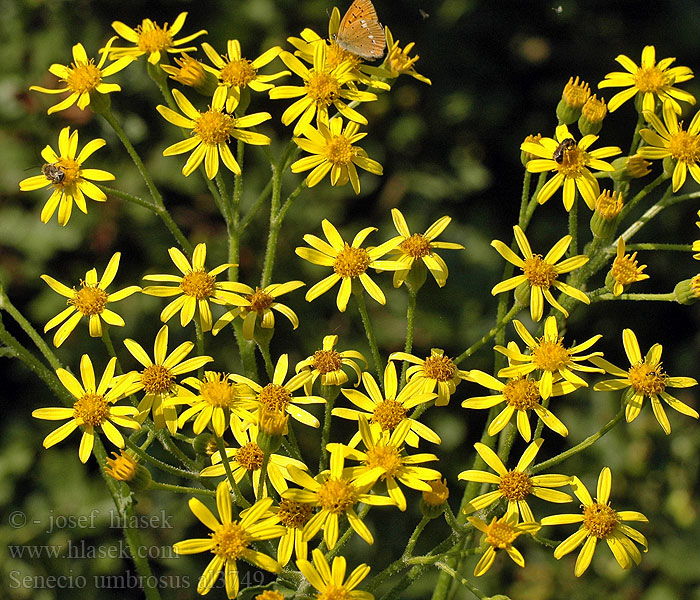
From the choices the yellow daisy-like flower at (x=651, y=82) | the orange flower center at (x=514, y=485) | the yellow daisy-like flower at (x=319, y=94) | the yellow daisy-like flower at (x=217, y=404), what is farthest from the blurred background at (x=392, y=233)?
the orange flower center at (x=514, y=485)

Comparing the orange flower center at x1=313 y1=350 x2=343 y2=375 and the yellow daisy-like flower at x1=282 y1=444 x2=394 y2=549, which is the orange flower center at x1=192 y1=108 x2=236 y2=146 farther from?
the yellow daisy-like flower at x1=282 y1=444 x2=394 y2=549

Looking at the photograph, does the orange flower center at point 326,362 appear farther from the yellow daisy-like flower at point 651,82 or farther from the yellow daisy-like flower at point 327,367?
the yellow daisy-like flower at point 651,82

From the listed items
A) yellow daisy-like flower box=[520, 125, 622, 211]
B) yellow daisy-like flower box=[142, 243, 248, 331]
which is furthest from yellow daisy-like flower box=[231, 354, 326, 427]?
yellow daisy-like flower box=[520, 125, 622, 211]

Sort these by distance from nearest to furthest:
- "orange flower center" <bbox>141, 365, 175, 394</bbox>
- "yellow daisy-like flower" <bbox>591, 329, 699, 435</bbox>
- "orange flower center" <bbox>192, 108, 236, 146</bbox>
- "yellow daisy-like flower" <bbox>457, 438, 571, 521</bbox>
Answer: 1. "yellow daisy-like flower" <bbox>457, 438, 571, 521</bbox>
2. "orange flower center" <bbox>141, 365, 175, 394</bbox>
3. "yellow daisy-like flower" <bbox>591, 329, 699, 435</bbox>
4. "orange flower center" <bbox>192, 108, 236, 146</bbox>

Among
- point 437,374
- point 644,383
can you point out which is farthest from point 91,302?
point 644,383

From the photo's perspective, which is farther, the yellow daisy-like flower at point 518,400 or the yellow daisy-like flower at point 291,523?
the yellow daisy-like flower at point 518,400

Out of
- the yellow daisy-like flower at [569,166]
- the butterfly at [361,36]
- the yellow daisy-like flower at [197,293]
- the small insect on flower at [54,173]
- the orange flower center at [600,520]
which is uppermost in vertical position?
the butterfly at [361,36]

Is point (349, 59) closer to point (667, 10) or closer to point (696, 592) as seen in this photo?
point (667, 10)
